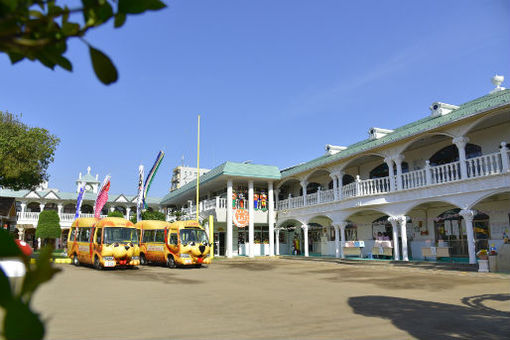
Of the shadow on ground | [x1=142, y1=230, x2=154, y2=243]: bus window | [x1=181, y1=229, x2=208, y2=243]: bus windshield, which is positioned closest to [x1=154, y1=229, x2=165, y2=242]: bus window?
[x1=142, y1=230, x2=154, y2=243]: bus window

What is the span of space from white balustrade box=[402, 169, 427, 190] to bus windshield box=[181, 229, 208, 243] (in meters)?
10.7

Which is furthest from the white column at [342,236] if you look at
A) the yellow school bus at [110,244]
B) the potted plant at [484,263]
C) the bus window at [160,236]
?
the yellow school bus at [110,244]

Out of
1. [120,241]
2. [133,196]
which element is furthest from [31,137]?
[133,196]

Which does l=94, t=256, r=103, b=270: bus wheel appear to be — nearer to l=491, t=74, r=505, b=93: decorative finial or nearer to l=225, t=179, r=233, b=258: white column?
l=225, t=179, r=233, b=258: white column

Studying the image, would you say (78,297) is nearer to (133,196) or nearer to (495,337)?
(495,337)

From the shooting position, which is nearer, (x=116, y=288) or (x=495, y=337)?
(x=495, y=337)

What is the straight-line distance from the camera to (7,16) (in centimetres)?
103

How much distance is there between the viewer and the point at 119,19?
1.22m

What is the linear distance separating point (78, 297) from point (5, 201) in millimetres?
30983

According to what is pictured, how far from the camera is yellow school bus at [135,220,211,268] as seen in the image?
1944 centimetres

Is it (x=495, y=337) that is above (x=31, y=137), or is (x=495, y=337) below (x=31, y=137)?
below

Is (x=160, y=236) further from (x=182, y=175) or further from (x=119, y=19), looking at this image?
(x=182, y=175)

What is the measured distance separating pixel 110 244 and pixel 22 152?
10205 millimetres

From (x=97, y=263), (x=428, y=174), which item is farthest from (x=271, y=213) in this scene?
(x=97, y=263)
